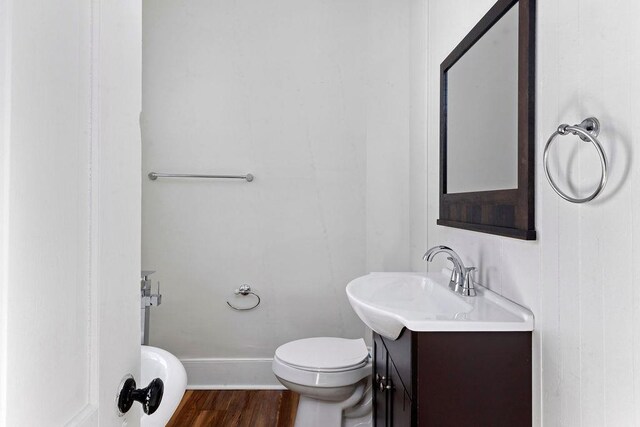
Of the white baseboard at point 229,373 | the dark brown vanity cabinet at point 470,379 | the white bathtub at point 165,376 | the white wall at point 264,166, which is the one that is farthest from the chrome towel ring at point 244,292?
the dark brown vanity cabinet at point 470,379

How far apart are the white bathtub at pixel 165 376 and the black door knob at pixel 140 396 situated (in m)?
0.69

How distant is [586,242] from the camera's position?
819mm

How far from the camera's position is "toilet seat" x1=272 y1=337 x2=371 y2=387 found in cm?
176

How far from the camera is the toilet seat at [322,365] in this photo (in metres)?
1.76

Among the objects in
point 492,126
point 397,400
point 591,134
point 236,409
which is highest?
point 492,126

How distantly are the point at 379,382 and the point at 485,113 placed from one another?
39.5 inches

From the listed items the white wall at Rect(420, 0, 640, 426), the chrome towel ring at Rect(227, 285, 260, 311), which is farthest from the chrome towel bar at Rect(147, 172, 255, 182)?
the white wall at Rect(420, 0, 640, 426)

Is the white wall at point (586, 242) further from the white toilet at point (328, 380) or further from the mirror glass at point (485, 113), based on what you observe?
→ the white toilet at point (328, 380)

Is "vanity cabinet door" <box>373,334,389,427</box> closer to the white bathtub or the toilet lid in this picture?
the toilet lid

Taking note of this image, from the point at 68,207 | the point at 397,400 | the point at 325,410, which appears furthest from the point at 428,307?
the point at 68,207

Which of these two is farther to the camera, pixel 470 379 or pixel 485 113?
pixel 485 113

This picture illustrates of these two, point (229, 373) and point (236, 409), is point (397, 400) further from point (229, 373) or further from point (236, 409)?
point (229, 373)

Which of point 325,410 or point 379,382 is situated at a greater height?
point 379,382

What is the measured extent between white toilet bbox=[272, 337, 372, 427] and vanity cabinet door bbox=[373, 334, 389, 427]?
167mm
